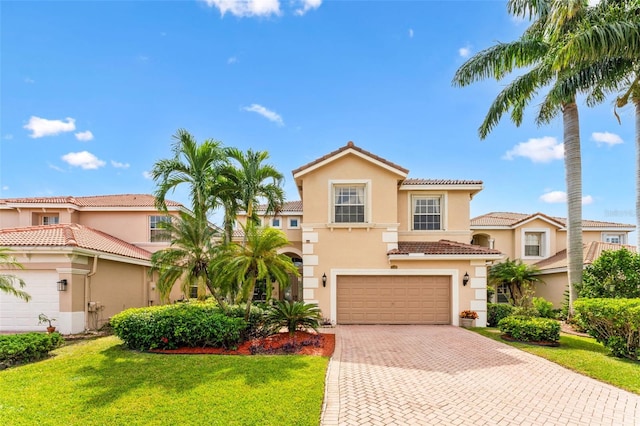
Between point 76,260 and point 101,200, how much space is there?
9.91 m

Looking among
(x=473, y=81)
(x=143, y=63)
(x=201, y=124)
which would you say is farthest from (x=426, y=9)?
(x=143, y=63)

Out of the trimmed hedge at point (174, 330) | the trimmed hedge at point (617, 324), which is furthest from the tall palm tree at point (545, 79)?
the trimmed hedge at point (174, 330)

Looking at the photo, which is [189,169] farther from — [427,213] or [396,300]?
[427,213]

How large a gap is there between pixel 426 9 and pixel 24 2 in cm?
1367

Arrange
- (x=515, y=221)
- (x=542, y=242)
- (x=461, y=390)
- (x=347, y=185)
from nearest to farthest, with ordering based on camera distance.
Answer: (x=461, y=390), (x=347, y=185), (x=542, y=242), (x=515, y=221)

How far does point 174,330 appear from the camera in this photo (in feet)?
31.2

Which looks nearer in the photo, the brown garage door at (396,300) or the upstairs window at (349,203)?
the brown garage door at (396,300)

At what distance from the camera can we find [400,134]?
16.5m

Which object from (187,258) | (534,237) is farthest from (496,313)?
(187,258)

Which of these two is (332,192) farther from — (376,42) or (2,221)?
(2,221)

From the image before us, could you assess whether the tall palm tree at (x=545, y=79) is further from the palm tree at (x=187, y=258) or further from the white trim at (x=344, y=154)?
the palm tree at (x=187, y=258)

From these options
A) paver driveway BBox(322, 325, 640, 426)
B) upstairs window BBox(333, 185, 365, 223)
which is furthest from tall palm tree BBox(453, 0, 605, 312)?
paver driveway BBox(322, 325, 640, 426)

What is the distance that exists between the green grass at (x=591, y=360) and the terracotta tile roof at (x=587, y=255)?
22.0ft

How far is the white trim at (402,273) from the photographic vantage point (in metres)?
14.5
